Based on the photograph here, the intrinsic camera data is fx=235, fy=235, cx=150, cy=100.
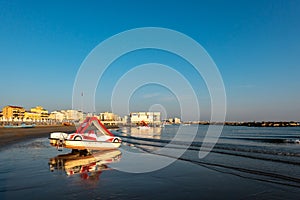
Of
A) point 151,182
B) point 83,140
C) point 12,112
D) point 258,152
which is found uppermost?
point 12,112

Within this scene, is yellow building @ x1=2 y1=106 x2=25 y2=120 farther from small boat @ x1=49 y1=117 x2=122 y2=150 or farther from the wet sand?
small boat @ x1=49 y1=117 x2=122 y2=150

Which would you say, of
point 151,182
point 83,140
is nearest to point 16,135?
point 83,140

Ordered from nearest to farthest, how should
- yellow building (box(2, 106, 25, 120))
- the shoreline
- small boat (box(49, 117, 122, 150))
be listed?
1. small boat (box(49, 117, 122, 150))
2. the shoreline
3. yellow building (box(2, 106, 25, 120))

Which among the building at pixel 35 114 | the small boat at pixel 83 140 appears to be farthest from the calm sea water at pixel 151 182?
the building at pixel 35 114

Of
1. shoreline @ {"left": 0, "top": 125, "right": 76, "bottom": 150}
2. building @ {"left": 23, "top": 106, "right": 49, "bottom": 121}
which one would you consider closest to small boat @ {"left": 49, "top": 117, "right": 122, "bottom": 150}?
Answer: shoreline @ {"left": 0, "top": 125, "right": 76, "bottom": 150}

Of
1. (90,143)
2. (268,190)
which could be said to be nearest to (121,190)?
(268,190)

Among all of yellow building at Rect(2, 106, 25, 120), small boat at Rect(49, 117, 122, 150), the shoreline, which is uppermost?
yellow building at Rect(2, 106, 25, 120)

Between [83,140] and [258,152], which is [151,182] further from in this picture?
[258,152]

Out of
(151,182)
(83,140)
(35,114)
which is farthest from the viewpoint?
(35,114)

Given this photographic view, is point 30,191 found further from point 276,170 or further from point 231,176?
point 276,170

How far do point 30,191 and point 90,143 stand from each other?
9711 millimetres

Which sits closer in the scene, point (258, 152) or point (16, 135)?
point (258, 152)

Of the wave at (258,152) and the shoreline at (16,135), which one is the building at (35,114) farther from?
the wave at (258,152)

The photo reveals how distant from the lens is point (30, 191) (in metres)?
8.20
